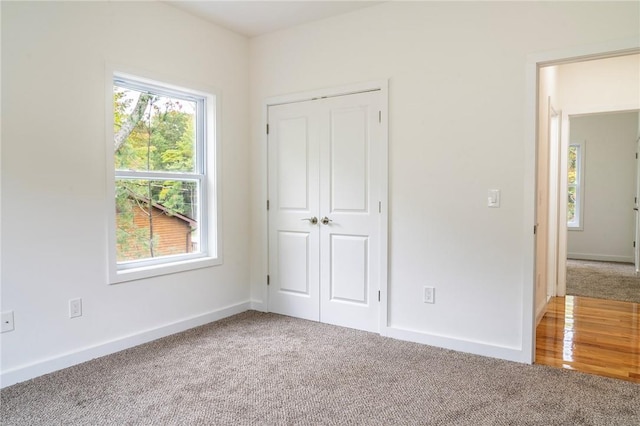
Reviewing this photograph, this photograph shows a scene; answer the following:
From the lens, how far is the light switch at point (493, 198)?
2863mm

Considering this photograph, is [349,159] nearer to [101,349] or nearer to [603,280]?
[101,349]

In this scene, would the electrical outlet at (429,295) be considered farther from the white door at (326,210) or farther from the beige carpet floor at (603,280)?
the beige carpet floor at (603,280)

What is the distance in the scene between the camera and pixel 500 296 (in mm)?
2873

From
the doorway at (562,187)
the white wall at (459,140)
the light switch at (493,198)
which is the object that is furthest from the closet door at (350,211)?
the doorway at (562,187)

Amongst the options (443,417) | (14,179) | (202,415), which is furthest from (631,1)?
(14,179)

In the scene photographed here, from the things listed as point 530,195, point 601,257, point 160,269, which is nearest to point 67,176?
point 160,269

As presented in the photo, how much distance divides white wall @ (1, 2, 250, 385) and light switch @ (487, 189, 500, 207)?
96.8 inches

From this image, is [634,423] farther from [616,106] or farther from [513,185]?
[616,106]

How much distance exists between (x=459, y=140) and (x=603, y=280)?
4001 millimetres

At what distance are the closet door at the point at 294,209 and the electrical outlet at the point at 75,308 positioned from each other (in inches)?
66.3

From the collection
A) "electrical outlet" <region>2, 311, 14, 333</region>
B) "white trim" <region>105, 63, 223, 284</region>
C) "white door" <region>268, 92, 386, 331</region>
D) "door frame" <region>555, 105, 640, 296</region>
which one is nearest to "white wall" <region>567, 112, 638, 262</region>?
"door frame" <region>555, 105, 640, 296</region>

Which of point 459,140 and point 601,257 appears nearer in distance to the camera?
point 459,140

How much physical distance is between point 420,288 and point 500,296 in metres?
0.57

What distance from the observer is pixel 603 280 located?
Result: 5.51 meters
